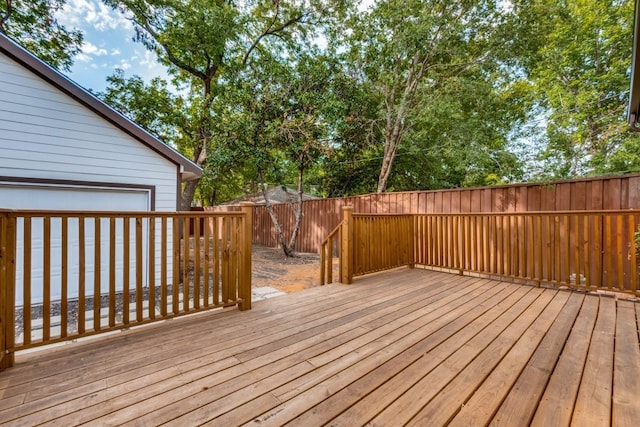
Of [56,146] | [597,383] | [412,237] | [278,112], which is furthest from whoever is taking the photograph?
[278,112]

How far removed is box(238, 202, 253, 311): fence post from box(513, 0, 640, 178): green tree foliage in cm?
680

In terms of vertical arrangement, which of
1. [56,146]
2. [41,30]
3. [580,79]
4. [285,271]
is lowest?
[285,271]

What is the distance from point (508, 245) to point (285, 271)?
4.51 meters

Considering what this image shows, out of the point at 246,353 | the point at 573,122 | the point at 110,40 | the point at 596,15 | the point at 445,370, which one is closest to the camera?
the point at 445,370

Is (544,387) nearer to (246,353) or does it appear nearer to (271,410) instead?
(271,410)

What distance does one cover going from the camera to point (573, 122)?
23.5ft

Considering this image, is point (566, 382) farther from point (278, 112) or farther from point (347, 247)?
point (278, 112)

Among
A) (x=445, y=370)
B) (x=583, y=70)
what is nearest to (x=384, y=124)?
(x=583, y=70)

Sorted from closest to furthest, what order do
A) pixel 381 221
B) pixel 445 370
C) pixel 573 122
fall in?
pixel 445 370 < pixel 381 221 < pixel 573 122

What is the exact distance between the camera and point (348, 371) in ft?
5.48

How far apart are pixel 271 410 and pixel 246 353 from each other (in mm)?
644

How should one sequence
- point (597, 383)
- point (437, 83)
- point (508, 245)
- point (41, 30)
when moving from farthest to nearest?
1. point (437, 83)
2. point (41, 30)
3. point (508, 245)
4. point (597, 383)

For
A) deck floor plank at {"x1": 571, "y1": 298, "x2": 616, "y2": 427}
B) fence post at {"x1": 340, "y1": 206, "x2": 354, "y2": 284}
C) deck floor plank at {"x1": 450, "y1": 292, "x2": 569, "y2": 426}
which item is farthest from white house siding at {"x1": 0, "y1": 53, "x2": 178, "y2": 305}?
deck floor plank at {"x1": 571, "y1": 298, "x2": 616, "y2": 427}

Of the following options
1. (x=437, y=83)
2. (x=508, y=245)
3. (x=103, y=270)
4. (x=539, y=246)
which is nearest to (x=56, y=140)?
(x=103, y=270)
